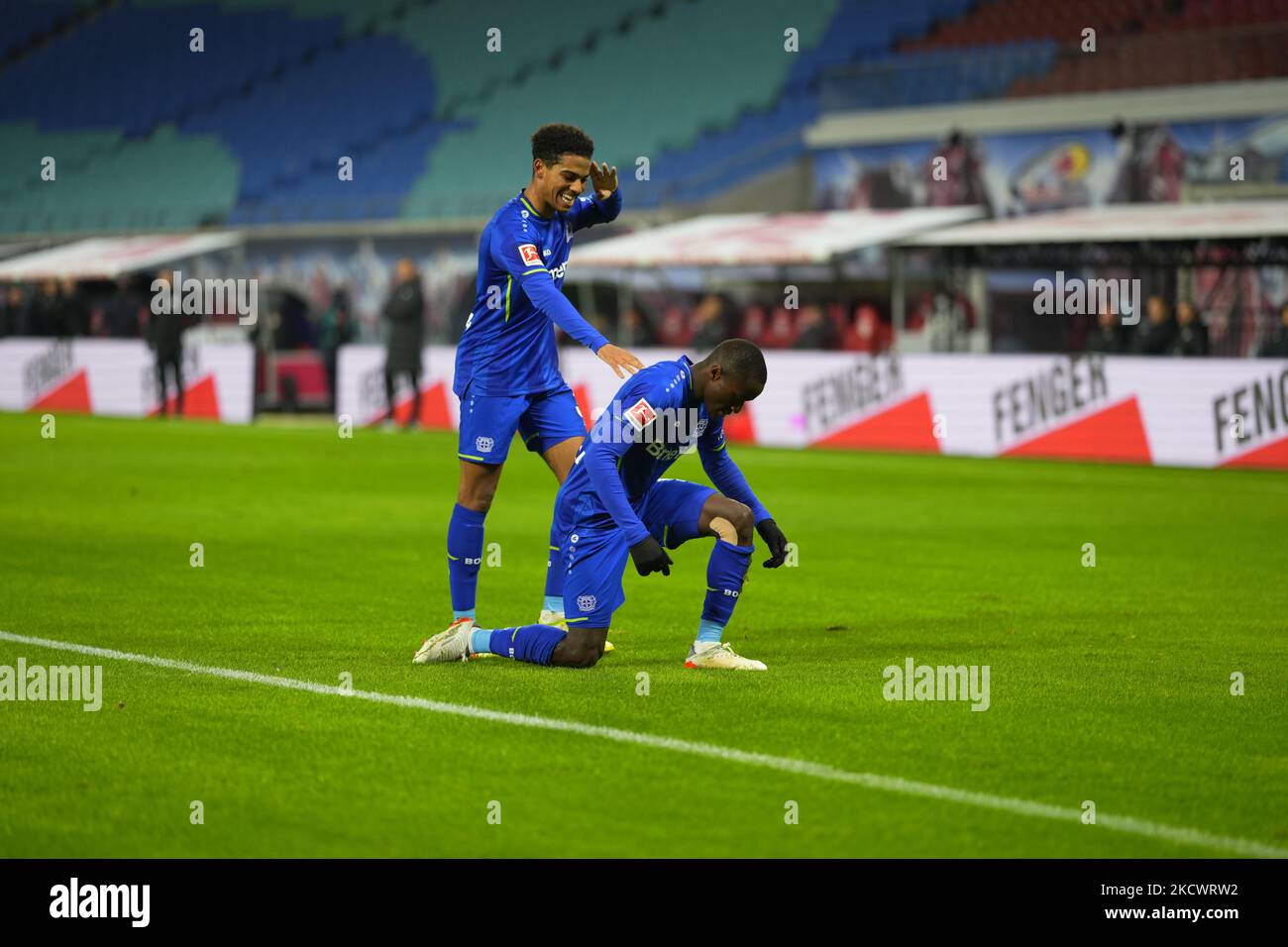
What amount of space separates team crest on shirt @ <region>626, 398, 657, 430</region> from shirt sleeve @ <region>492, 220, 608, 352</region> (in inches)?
23.5

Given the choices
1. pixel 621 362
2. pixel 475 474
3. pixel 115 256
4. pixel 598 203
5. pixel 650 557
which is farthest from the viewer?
pixel 115 256

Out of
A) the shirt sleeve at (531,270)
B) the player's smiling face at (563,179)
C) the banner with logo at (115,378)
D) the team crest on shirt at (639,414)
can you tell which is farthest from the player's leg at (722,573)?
the banner with logo at (115,378)

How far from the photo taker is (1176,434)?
20984 millimetres

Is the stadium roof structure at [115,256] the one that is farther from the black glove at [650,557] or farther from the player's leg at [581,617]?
the black glove at [650,557]

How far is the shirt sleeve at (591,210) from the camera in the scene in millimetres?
8633

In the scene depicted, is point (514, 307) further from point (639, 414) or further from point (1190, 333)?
point (1190, 333)

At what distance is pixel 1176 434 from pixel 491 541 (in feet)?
34.3

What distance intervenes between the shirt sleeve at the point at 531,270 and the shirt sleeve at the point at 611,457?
57cm

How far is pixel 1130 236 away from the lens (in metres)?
24.4

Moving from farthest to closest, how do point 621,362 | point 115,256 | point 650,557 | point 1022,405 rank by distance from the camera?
point 115,256
point 1022,405
point 621,362
point 650,557

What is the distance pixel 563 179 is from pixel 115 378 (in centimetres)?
A: 2532

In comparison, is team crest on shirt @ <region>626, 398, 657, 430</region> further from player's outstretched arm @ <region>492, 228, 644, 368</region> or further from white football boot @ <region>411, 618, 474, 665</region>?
white football boot @ <region>411, 618, 474, 665</region>

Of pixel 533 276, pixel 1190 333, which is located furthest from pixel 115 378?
pixel 533 276
